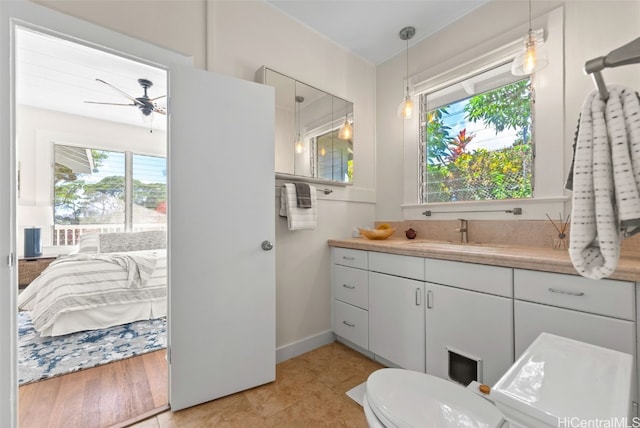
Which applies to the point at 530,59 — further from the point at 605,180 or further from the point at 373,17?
the point at 605,180

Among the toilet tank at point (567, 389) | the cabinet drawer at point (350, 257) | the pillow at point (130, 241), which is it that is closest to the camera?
the toilet tank at point (567, 389)

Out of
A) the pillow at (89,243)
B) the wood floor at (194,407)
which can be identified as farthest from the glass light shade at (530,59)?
the pillow at (89,243)

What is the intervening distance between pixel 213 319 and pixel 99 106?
409cm

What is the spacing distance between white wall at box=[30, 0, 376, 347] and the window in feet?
1.97

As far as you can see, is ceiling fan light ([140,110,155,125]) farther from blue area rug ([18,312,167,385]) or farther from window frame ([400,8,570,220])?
window frame ([400,8,570,220])

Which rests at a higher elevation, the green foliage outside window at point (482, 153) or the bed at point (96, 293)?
the green foliage outside window at point (482, 153)

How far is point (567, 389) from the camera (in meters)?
0.64

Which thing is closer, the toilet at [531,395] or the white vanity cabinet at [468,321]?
the toilet at [531,395]

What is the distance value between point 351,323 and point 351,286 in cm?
31

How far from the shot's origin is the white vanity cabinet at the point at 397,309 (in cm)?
176

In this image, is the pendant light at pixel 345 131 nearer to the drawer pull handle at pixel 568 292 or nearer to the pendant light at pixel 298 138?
the pendant light at pixel 298 138

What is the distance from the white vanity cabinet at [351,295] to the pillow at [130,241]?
3146mm

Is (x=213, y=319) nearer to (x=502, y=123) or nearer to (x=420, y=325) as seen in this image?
(x=420, y=325)

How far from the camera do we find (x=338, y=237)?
2531 mm
